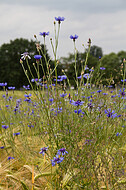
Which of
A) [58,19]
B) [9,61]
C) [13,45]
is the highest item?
[13,45]

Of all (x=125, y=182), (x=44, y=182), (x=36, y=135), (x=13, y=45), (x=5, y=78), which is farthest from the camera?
(x=13, y=45)

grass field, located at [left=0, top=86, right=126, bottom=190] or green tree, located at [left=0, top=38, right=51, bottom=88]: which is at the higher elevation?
green tree, located at [left=0, top=38, right=51, bottom=88]

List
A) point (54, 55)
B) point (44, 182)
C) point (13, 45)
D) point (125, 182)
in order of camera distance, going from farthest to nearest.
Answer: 1. point (13, 45)
2. point (44, 182)
3. point (54, 55)
4. point (125, 182)

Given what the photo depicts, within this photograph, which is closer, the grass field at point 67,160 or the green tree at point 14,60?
the grass field at point 67,160

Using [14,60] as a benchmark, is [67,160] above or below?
below

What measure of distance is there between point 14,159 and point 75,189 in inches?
46.1

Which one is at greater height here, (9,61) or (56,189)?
(9,61)

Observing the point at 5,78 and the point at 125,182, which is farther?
the point at 5,78

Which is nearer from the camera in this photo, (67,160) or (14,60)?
(67,160)

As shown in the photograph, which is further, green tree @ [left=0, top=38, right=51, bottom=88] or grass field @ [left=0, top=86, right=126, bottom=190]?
green tree @ [left=0, top=38, right=51, bottom=88]

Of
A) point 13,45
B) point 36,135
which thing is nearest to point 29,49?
point 13,45

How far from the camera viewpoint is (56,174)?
2484 mm

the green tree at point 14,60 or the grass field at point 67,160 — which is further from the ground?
the green tree at point 14,60

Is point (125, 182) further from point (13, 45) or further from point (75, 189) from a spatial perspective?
point (13, 45)
